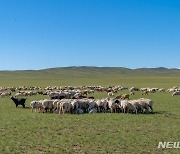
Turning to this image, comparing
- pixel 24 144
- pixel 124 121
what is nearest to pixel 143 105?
pixel 124 121

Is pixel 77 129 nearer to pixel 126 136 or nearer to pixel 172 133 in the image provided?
pixel 126 136

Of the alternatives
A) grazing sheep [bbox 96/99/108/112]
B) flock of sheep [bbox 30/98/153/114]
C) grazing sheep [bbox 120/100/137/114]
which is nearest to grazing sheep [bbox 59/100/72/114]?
flock of sheep [bbox 30/98/153/114]

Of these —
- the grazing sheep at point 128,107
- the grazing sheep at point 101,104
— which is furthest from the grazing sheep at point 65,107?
the grazing sheep at point 128,107

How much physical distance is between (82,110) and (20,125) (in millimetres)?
5693

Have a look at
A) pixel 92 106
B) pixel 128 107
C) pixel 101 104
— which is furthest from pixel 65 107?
pixel 128 107

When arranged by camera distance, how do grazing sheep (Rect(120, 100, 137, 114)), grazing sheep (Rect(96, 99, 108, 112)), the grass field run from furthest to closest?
grazing sheep (Rect(96, 99, 108, 112)), grazing sheep (Rect(120, 100, 137, 114)), the grass field

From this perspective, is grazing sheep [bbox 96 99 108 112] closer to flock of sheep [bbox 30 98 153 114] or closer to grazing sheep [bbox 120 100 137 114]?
flock of sheep [bbox 30 98 153 114]

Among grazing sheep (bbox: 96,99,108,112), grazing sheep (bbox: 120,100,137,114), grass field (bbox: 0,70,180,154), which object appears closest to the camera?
grass field (bbox: 0,70,180,154)

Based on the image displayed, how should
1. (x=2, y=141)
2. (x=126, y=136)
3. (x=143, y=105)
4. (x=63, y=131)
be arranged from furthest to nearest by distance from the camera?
(x=143, y=105) < (x=63, y=131) < (x=126, y=136) < (x=2, y=141)

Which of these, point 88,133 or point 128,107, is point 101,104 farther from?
point 88,133

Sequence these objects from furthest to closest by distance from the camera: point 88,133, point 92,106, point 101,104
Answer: point 101,104 < point 92,106 < point 88,133

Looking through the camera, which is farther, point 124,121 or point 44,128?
point 124,121

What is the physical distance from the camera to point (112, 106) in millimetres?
19375

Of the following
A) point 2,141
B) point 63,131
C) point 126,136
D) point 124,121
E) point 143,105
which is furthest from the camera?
point 143,105
